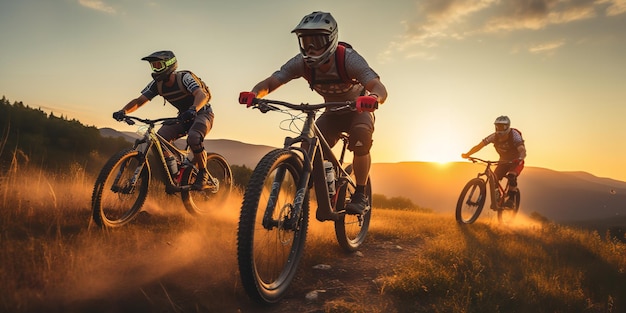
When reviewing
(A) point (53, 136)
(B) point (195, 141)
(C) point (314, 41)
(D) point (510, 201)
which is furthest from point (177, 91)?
(A) point (53, 136)

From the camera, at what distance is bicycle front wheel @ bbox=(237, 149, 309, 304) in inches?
140

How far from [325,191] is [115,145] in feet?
57.4

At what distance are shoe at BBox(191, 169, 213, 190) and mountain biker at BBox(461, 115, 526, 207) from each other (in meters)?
7.50

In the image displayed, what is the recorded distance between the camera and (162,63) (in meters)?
7.09

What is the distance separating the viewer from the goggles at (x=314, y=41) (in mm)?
4875

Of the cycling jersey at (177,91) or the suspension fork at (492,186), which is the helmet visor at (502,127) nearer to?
the suspension fork at (492,186)

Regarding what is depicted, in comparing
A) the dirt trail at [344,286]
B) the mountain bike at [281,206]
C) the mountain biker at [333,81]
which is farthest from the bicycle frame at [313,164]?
the dirt trail at [344,286]

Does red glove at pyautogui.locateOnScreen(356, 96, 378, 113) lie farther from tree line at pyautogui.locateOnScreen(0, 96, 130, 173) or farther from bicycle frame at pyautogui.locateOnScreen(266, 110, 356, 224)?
tree line at pyautogui.locateOnScreen(0, 96, 130, 173)

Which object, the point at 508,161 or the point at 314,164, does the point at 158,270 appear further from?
the point at 508,161

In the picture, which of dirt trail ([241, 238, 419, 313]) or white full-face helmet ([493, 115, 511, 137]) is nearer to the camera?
dirt trail ([241, 238, 419, 313])

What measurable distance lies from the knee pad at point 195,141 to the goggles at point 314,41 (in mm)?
3220

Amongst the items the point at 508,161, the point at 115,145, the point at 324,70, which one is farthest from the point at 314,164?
the point at 115,145

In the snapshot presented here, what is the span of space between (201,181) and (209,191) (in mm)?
610

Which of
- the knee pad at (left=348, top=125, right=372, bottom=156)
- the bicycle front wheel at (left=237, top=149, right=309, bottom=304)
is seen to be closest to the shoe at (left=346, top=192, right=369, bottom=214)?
the knee pad at (left=348, top=125, right=372, bottom=156)
